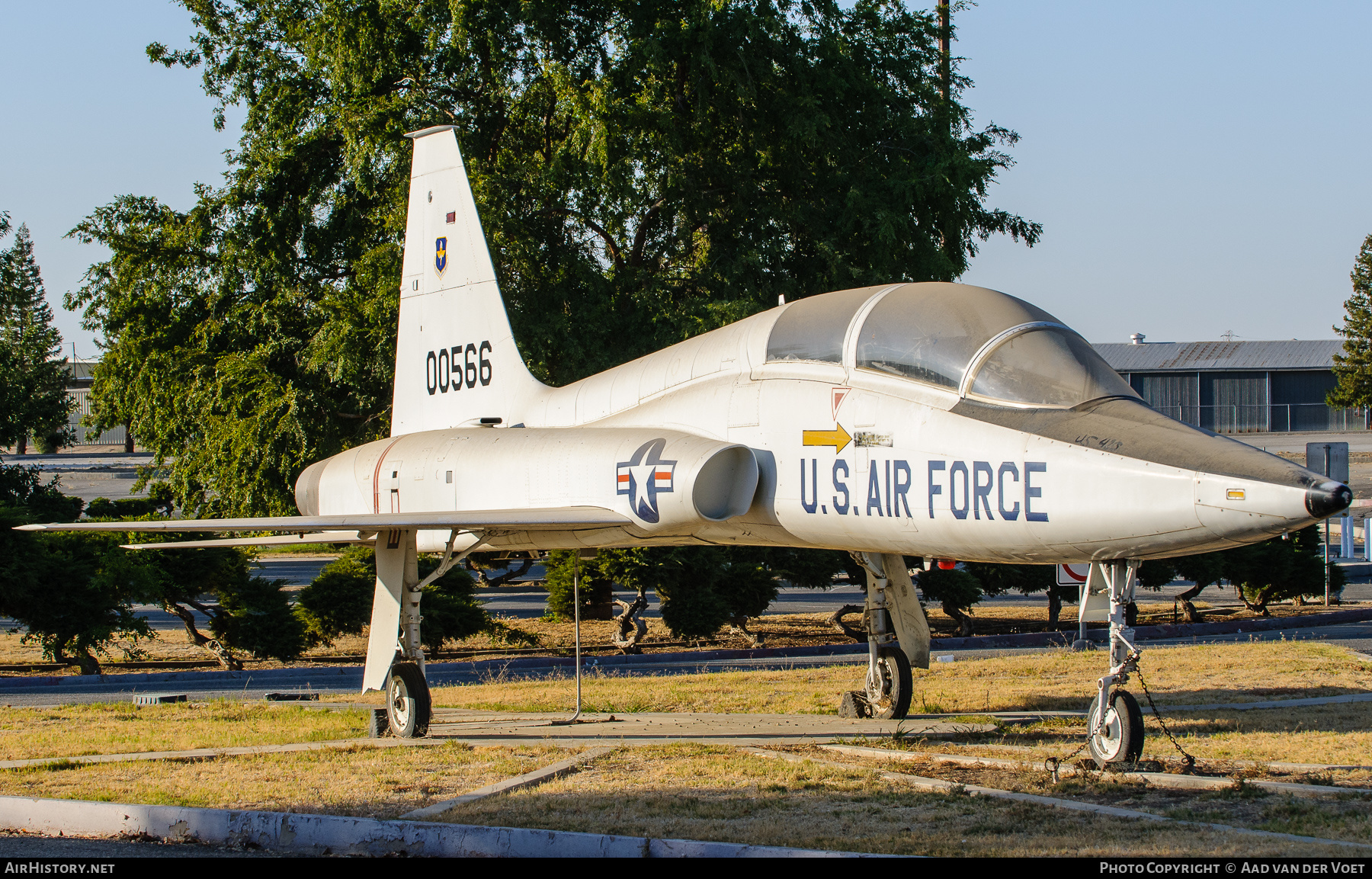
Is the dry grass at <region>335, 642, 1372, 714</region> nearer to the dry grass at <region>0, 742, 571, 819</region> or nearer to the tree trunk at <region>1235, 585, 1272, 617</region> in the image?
the dry grass at <region>0, 742, 571, 819</region>

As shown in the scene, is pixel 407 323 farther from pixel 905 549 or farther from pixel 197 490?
pixel 197 490

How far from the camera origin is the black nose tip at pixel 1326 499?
237 inches

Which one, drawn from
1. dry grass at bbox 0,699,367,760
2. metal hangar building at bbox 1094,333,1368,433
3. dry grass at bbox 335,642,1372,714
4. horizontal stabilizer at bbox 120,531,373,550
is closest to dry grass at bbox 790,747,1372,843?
dry grass at bbox 335,642,1372,714

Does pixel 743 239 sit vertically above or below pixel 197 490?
above

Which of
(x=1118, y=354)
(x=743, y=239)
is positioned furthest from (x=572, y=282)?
(x=1118, y=354)

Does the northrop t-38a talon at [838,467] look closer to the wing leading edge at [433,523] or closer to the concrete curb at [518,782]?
the wing leading edge at [433,523]

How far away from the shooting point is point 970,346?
798cm

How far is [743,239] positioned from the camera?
811 inches

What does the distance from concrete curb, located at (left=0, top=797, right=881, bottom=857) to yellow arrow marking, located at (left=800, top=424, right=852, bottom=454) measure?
361cm

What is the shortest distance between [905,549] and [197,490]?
16.5 metres

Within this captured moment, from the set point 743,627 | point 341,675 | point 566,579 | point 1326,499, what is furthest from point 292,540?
point 1326,499

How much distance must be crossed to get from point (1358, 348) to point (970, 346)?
217 feet

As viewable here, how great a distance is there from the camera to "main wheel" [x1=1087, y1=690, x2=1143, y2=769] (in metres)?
7.27

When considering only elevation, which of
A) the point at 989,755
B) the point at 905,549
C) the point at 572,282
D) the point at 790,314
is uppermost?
the point at 572,282
